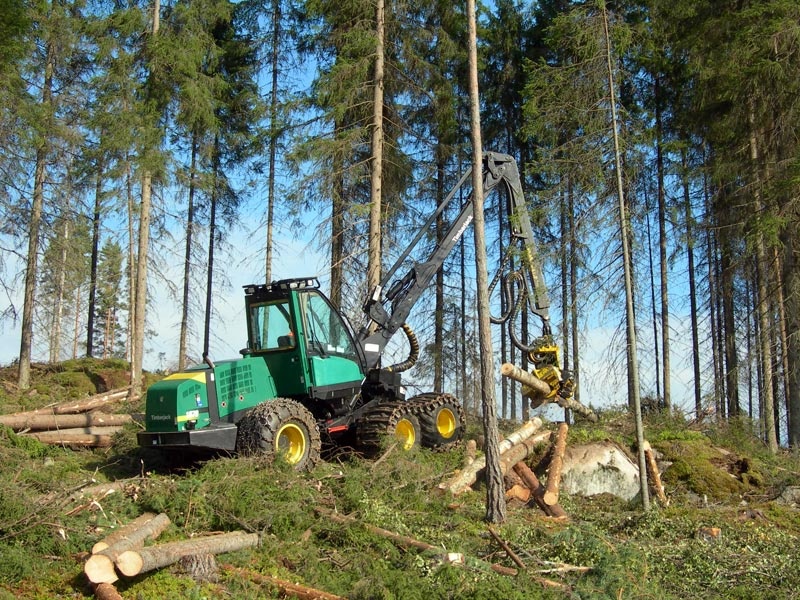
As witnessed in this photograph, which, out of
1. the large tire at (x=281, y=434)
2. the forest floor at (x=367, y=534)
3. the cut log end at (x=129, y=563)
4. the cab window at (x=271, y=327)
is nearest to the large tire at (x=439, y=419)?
the forest floor at (x=367, y=534)

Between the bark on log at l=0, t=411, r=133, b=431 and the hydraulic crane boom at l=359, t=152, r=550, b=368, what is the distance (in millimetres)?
4585

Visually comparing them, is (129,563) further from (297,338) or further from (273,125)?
(273,125)

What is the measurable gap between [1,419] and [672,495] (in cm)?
1077

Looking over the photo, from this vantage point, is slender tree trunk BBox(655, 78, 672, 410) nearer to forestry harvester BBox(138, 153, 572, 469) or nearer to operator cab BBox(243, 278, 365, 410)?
forestry harvester BBox(138, 153, 572, 469)

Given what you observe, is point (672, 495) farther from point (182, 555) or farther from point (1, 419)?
point (1, 419)

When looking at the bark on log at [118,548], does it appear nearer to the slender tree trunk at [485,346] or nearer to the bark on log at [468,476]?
the slender tree trunk at [485,346]

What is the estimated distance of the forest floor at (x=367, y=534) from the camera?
266 inches

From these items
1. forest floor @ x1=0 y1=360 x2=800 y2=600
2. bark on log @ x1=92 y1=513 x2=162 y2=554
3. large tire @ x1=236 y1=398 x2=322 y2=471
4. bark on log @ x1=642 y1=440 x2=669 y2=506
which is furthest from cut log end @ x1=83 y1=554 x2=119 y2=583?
bark on log @ x1=642 y1=440 x2=669 y2=506

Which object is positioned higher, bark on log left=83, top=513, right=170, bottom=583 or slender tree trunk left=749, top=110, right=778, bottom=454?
slender tree trunk left=749, top=110, right=778, bottom=454

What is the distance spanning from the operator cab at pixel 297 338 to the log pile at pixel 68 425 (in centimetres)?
327

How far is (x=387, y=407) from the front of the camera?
11.7m

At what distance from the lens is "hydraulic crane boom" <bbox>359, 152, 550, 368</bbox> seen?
1279 cm

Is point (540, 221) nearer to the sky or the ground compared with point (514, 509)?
nearer to the sky

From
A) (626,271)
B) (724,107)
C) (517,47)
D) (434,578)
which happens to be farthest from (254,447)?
(517,47)
